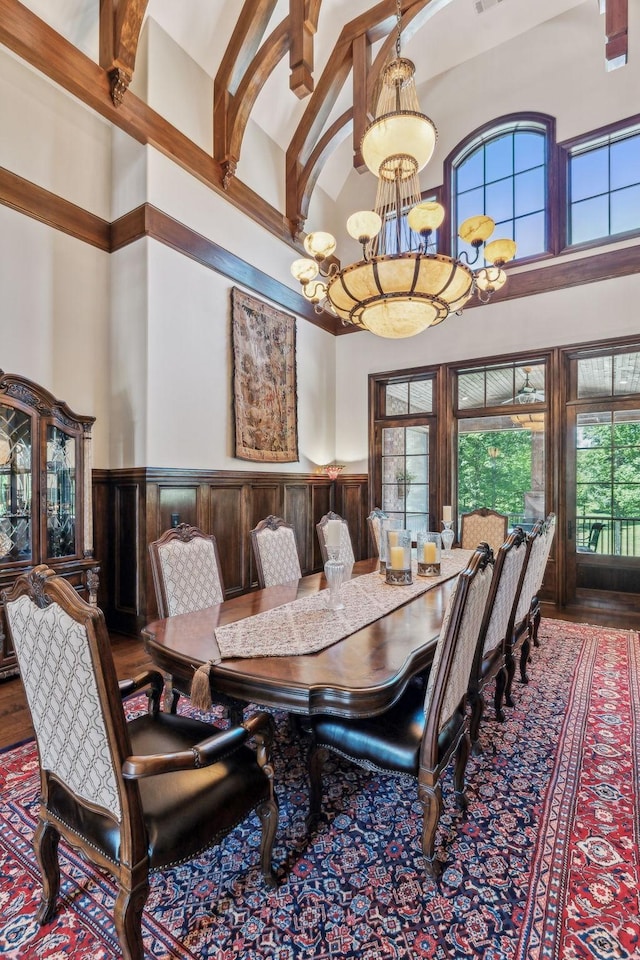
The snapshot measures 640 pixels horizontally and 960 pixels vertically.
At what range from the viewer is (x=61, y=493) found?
3586 millimetres

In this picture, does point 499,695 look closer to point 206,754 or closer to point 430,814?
point 430,814

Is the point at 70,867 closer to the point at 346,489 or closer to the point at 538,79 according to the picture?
the point at 346,489

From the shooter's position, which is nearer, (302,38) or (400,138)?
(400,138)

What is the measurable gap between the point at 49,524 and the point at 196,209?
3091mm

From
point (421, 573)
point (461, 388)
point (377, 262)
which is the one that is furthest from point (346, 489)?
point (377, 262)

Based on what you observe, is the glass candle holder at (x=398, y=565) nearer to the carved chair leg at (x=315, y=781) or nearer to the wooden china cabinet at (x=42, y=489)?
the carved chair leg at (x=315, y=781)

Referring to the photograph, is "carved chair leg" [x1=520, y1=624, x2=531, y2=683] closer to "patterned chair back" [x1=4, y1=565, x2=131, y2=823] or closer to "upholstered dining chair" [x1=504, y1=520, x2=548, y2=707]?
"upholstered dining chair" [x1=504, y1=520, x2=548, y2=707]

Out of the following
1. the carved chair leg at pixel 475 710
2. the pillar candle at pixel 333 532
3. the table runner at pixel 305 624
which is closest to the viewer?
the table runner at pixel 305 624

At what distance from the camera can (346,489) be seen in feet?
20.6

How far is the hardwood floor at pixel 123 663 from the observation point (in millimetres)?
2510

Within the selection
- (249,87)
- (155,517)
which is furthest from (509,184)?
(155,517)

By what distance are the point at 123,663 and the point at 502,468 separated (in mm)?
4244

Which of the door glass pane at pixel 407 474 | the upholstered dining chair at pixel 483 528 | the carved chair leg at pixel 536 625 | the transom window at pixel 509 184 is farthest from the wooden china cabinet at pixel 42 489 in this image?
the transom window at pixel 509 184

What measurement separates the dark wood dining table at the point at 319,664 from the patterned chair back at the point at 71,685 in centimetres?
43
